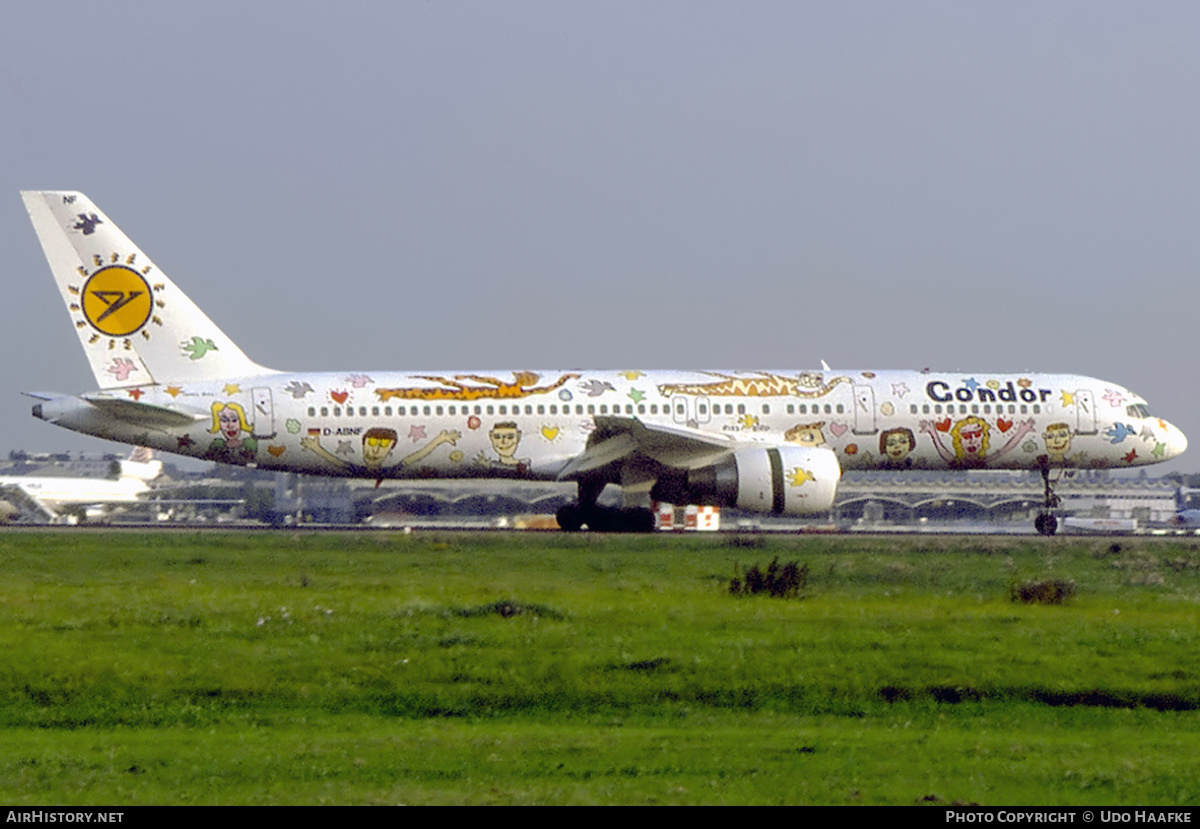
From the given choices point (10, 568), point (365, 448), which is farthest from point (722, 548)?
point (10, 568)

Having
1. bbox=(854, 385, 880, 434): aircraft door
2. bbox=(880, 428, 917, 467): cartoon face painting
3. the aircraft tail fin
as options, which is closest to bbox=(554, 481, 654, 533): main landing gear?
bbox=(854, 385, 880, 434): aircraft door

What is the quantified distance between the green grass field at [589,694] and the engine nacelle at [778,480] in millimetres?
8960

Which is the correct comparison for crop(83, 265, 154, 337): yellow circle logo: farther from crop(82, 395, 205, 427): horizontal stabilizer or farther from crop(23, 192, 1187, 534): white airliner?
crop(82, 395, 205, 427): horizontal stabilizer

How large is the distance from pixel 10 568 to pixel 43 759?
46.8ft

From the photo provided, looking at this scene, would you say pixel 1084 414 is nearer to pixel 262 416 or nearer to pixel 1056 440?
pixel 1056 440

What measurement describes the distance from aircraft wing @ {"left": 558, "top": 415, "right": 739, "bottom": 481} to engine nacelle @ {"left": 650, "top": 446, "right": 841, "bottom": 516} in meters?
0.73

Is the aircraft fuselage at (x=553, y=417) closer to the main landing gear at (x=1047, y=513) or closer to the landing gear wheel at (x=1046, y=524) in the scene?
the main landing gear at (x=1047, y=513)

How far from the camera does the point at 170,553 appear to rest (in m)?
25.7

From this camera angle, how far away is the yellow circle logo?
3091cm

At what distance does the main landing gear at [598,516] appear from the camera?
32562 millimetres

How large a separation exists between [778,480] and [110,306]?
47.7ft

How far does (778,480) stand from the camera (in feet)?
96.3

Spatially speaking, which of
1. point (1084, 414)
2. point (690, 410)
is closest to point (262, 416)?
point (690, 410)
